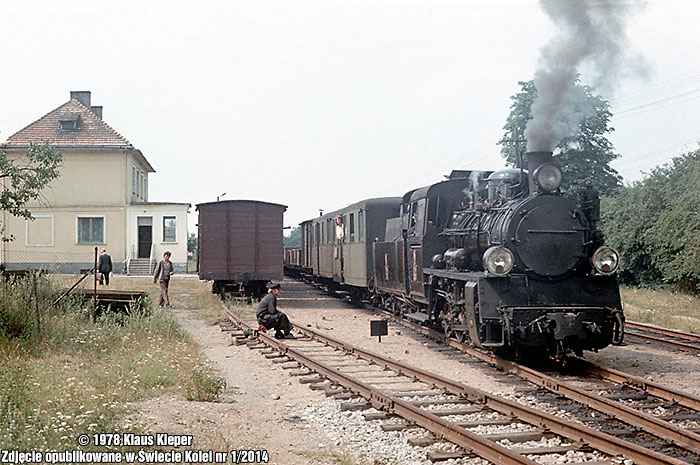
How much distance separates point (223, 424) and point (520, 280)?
189 inches

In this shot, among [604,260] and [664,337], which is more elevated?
[604,260]

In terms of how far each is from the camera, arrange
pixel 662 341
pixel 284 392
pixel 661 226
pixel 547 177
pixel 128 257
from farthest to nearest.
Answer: pixel 128 257 < pixel 661 226 < pixel 662 341 < pixel 547 177 < pixel 284 392

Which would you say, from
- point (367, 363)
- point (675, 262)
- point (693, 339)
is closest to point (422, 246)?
point (367, 363)

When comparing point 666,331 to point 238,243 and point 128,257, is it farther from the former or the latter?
point 128,257

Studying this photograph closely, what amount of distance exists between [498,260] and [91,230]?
29.3 metres

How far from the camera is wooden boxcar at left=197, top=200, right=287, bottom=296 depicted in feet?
68.1

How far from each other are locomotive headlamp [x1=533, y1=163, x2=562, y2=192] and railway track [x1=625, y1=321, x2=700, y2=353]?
13.8 ft

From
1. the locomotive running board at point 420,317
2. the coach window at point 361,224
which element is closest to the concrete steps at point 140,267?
the coach window at point 361,224

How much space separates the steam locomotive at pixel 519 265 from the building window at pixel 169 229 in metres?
24.9

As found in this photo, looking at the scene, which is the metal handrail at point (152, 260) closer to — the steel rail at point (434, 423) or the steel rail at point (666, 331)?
the steel rail at point (666, 331)

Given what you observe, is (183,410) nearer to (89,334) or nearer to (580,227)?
(89,334)

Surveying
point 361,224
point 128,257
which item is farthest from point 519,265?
point 128,257

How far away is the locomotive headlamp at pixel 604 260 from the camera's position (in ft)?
31.1

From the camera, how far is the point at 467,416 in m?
6.95
